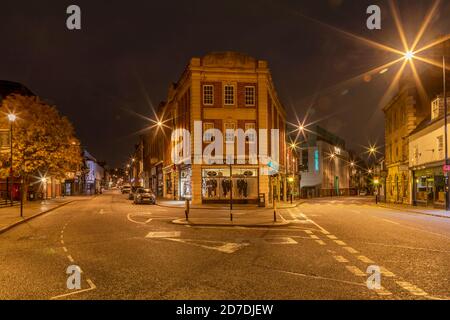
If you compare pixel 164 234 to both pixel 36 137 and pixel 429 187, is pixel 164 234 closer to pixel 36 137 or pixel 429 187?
pixel 429 187

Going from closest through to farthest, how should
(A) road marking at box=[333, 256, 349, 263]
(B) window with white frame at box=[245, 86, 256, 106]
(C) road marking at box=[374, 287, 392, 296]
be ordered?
(C) road marking at box=[374, 287, 392, 296]
(A) road marking at box=[333, 256, 349, 263]
(B) window with white frame at box=[245, 86, 256, 106]

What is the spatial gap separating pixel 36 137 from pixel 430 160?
36.7m

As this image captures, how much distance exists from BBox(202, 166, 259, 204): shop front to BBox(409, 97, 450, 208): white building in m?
14.8

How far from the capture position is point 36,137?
144ft

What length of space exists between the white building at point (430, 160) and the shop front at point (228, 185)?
1485 cm

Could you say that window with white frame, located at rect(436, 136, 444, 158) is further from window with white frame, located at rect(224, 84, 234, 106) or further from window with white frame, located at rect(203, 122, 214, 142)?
window with white frame, located at rect(203, 122, 214, 142)

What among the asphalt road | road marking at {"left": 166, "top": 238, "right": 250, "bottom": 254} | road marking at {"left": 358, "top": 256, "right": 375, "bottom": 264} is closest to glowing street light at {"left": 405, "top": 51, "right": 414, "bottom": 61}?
the asphalt road

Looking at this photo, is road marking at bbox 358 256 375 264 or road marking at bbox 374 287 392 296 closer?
road marking at bbox 374 287 392 296

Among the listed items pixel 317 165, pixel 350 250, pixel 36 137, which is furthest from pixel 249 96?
pixel 317 165

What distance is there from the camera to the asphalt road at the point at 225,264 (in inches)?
293

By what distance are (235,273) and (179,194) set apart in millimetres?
40381

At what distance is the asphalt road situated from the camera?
24.4 ft

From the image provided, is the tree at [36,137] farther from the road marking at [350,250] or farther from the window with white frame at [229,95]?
the road marking at [350,250]

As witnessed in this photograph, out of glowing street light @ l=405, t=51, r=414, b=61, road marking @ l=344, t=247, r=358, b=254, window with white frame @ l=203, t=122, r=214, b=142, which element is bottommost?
road marking @ l=344, t=247, r=358, b=254
